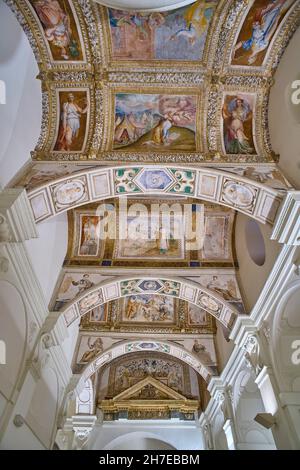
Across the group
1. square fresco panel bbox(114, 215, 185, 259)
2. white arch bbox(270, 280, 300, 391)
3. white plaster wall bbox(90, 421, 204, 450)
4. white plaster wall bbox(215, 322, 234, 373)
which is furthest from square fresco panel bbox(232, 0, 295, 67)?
white plaster wall bbox(90, 421, 204, 450)

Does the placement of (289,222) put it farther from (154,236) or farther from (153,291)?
(153,291)

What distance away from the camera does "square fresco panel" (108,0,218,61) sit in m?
7.02

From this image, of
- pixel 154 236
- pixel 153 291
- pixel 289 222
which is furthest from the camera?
pixel 153 291

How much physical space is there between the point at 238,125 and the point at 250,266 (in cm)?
396

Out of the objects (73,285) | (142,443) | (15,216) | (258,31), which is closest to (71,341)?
(73,285)

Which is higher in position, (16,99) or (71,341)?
Result: (71,341)

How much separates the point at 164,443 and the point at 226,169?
1334 cm

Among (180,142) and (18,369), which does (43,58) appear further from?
(18,369)

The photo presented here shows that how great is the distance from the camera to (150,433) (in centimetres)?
1566

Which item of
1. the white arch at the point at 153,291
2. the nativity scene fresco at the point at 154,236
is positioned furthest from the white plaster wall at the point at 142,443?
the nativity scene fresco at the point at 154,236

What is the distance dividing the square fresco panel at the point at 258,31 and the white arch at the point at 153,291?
623 centimetres

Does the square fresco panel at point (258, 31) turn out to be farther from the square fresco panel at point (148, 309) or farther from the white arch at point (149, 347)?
the white arch at point (149, 347)

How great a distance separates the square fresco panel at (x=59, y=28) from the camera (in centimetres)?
688

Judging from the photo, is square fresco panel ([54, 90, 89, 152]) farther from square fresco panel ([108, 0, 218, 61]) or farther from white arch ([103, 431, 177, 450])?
white arch ([103, 431, 177, 450])
